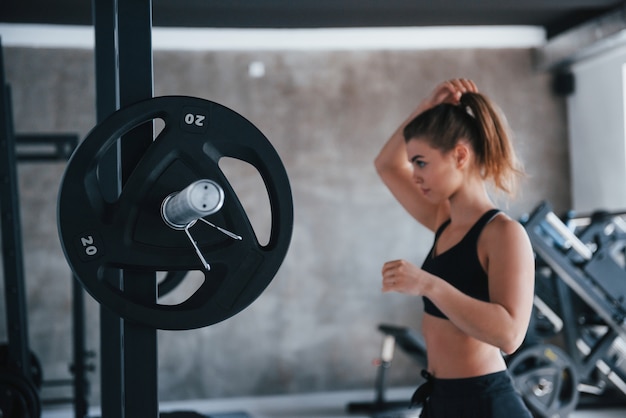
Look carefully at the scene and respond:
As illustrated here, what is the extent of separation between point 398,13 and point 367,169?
1.45 metres

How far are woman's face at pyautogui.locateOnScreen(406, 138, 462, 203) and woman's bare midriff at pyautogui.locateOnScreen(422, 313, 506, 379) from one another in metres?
0.32

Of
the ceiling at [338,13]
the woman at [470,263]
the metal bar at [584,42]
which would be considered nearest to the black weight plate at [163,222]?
the woman at [470,263]

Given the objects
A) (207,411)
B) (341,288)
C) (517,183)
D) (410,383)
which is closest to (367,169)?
(341,288)

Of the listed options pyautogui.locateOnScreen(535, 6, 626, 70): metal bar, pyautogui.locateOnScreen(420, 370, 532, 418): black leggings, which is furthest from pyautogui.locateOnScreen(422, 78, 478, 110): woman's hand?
pyautogui.locateOnScreen(535, 6, 626, 70): metal bar

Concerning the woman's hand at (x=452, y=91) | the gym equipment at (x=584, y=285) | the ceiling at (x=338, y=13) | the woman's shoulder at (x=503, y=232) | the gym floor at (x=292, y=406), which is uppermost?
the ceiling at (x=338, y=13)

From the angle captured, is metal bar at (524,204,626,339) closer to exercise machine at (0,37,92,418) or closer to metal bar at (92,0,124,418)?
exercise machine at (0,37,92,418)

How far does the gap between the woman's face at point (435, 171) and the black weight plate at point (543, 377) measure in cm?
370

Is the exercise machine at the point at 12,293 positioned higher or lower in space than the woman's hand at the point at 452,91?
lower

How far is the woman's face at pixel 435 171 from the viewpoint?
1.93 metres

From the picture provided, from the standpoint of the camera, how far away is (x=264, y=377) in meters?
7.03

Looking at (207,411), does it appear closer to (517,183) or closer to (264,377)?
(264,377)

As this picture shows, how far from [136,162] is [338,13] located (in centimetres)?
526

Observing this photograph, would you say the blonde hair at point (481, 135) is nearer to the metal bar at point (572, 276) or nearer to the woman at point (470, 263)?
the woman at point (470, 263)

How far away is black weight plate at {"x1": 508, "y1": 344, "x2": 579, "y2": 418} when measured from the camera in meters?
5.34
